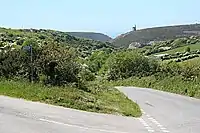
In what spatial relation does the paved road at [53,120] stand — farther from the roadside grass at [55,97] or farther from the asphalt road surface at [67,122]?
the roadside grass at [55,97]

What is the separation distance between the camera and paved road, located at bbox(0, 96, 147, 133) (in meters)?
15.6

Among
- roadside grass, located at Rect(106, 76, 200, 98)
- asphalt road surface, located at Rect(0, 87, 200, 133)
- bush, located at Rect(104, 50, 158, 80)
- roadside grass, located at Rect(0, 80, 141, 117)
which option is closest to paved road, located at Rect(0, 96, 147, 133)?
asphalt road surface, located at Rect(0, 87, 200, 133)

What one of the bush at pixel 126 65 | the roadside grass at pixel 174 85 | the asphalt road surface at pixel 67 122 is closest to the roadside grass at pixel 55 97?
the asphalt road surface at pixel 67 122

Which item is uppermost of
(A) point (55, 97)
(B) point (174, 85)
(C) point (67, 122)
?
(C) point (67, 122)

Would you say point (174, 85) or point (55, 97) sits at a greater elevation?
point (55, 97)

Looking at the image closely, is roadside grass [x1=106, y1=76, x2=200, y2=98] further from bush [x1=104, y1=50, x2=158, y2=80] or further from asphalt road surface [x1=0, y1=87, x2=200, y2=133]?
asphalt road surface [x1=0, y1=87, x2=200, y2=133]

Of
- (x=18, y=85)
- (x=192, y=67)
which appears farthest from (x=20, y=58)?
(x=192, y=67)

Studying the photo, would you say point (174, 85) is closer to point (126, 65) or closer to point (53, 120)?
point (53, 120)

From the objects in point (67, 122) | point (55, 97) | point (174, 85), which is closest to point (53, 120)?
point (67, 122)

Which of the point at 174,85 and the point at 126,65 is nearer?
the point at 174,85

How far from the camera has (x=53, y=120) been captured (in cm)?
1734

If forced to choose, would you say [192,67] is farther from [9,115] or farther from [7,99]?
[9,115]

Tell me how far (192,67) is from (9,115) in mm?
37302

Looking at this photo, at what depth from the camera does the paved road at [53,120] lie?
15.6m
